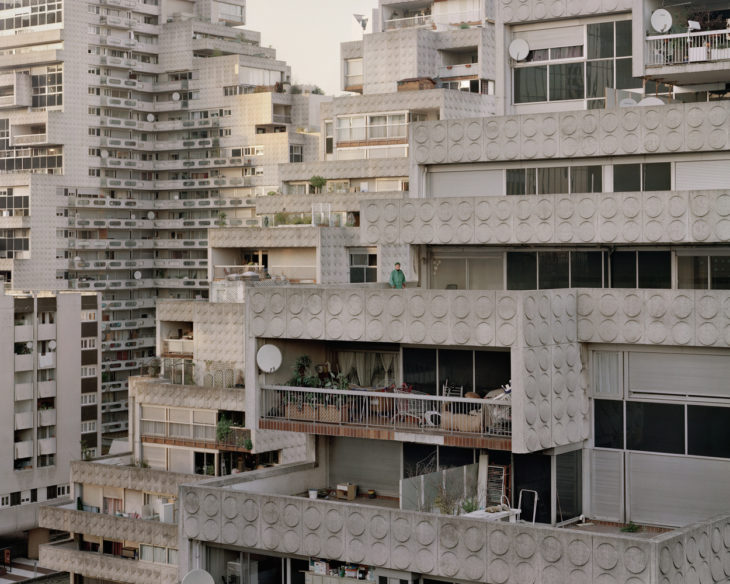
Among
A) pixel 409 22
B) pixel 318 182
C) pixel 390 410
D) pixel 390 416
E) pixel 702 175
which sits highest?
pixel 409 22

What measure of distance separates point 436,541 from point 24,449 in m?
48.3

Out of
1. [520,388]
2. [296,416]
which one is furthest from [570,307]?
[296,416]

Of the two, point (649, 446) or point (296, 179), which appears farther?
point (296, 179)

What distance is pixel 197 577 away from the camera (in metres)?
33.2

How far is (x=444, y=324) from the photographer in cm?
3409

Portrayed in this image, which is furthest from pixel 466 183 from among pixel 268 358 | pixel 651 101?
pixel 268 358

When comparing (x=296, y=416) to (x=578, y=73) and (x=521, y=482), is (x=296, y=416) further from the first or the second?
(x=578, y=73)

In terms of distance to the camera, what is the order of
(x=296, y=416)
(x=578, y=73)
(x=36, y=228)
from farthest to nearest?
(x=36, y=228)
(x=578, y=73)
(x=296, y=416)

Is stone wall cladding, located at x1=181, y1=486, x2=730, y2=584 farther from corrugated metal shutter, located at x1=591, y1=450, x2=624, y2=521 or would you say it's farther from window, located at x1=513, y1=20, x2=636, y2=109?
window, located at x1=513, y1=20, x2=636, y2=109

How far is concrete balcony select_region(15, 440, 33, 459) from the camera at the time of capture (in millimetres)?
73938

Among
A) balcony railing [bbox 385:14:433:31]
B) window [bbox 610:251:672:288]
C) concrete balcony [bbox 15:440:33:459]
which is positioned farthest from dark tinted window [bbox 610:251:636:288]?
balcony railing [bbox 385:14:433:31]

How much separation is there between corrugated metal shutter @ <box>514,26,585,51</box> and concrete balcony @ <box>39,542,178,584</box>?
29397 millimetres

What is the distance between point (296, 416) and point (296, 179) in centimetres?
4354

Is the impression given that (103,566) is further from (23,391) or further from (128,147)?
(128,147)
